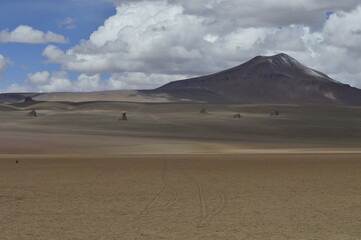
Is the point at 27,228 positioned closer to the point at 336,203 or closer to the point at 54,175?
the point at 336,203

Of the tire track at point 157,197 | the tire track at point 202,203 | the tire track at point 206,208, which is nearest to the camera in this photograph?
the tire track at point 206,208

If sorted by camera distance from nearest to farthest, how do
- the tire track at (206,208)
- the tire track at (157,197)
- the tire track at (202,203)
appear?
the tire track at (206,208) < the tire track at (202,203) < the tire track at (157,197)

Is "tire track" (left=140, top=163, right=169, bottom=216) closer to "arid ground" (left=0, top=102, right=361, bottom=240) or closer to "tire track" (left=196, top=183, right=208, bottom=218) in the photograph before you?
"arid ground" (left=0, top=102, right=361, bottom=240)

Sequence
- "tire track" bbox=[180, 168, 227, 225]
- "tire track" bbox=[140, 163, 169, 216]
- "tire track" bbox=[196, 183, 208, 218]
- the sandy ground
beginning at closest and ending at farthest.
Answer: the sandy ground
"tire track" bbox=[180, 168, 227, 225]
"tire track" bbox=[196, 183, 208, 218]
"tire track" bbox=[140, 163, 169, 216]

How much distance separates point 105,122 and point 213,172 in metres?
57.4

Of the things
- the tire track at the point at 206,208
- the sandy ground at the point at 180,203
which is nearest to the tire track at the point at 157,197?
the sandy ground at the point at 180,203

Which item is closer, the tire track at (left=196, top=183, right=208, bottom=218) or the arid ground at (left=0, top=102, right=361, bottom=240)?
the arid ground at (left=0, top=102, right=361, bottom=240)

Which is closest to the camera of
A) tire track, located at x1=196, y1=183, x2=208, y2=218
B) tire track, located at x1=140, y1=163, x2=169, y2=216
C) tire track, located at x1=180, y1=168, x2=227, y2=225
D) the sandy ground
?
the sandy ground

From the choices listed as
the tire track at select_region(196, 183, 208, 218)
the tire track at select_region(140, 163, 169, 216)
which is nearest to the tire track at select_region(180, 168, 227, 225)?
the tire track at select_region(196, 183, 208, 218)

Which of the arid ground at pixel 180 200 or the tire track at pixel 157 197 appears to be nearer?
the arid ground at pixel 180 200

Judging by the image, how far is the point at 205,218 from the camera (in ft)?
46.7

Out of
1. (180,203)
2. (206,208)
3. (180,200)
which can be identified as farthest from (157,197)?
(206,208)

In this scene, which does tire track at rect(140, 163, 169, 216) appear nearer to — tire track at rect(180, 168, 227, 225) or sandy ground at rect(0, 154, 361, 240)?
sandy ground at rect(0, 154, 361, 240)

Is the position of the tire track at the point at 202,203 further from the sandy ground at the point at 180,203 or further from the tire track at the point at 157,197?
the tire track at the point at 157,197
